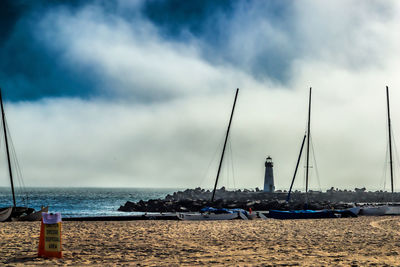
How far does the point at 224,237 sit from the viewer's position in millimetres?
18109

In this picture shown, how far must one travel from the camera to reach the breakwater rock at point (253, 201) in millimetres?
54906

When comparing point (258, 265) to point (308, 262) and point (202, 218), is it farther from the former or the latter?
point (202, 218)

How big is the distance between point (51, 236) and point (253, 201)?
5194cm

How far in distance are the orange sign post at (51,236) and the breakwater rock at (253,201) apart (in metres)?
31.4

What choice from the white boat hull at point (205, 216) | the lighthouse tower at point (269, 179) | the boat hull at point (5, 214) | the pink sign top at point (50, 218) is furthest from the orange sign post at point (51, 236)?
the lighthouse tower at point (269, 179)

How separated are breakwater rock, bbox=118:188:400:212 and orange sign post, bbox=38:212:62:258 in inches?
1236

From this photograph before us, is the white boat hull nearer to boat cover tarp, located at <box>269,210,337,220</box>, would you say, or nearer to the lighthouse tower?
boat cover tarp, located at <box>269,210,337,220</box>

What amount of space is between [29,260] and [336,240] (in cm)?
1162

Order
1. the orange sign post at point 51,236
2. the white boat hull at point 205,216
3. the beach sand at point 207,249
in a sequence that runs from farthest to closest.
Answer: the white boat hull at point 205,216
the orange sign post at point 51,236
the beach sand at point 207,249

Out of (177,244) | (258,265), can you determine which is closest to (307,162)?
(177,244)

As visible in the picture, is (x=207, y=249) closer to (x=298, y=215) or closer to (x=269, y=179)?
(x=298, y=215)

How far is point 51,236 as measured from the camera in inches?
474

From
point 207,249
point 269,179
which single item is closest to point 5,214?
point 207,249

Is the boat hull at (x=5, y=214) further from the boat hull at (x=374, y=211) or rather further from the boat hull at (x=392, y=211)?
the boat hull at (x=392, y=211)
